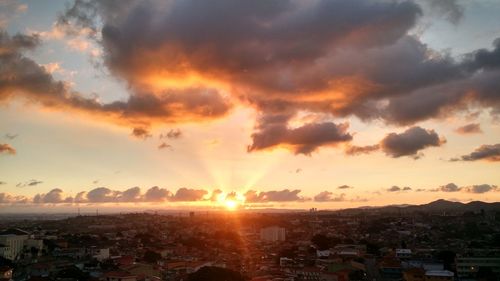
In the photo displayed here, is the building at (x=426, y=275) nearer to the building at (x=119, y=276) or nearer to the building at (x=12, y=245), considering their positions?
the building at (x=119, y=276)

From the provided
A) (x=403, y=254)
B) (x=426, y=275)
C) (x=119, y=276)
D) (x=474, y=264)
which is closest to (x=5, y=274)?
(x=119, y=276)

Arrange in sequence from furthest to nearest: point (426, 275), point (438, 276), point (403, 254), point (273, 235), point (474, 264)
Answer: point (273, 235)
point (403, 254)
point (474, 264)
point (438, 276)
point (426, 275)

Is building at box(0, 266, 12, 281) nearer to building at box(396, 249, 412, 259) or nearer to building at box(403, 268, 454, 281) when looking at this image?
building at box(403, 268, 454, 281)

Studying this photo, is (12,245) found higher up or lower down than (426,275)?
higher up

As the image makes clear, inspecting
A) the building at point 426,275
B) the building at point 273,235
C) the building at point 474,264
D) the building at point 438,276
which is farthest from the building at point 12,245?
the building at point 474,264

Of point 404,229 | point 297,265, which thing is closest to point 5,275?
point 297,265

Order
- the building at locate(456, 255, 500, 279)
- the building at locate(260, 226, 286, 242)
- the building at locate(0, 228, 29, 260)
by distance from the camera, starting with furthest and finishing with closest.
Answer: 1. the building at locate(260, 226, 286, 242)
2. the building at locate(0, 228, 29, 260)
3. the building at locate(456, 255, 500, 279)

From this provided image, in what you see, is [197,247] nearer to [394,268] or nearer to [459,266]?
[394,268]

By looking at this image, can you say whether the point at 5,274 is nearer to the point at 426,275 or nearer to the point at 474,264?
the point at 426,275

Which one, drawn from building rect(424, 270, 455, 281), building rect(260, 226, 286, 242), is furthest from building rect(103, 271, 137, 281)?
building rect(260, 226, 286, 242)

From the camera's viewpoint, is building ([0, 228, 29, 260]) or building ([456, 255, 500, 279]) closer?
building ([456, 255, 500, 279])

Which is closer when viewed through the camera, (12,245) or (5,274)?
(5,274)
